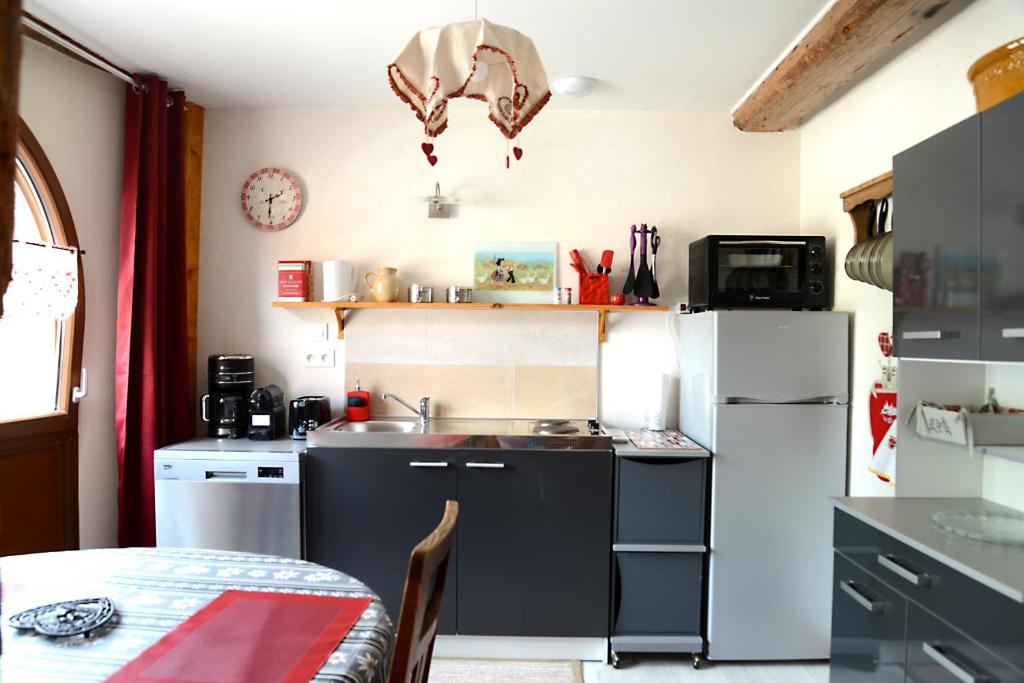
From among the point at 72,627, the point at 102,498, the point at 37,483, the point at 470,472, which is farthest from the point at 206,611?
the point at 102,498

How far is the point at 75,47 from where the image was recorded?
101 inches

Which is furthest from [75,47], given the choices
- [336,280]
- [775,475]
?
[775,475]

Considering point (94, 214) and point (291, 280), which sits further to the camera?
point (291, 280)

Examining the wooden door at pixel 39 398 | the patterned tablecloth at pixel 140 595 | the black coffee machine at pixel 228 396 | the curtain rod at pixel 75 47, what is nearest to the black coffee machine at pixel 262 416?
the black coffee machine at pixel 228 396

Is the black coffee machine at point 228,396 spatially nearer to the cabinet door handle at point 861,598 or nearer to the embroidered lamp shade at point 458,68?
the embroidered lamp shade at point 458,68

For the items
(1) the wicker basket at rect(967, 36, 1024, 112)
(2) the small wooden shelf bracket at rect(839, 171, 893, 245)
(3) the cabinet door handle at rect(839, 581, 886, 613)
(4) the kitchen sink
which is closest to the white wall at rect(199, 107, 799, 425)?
(4) the kitchen sink

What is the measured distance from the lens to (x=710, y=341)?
272cm

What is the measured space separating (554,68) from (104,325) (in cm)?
235

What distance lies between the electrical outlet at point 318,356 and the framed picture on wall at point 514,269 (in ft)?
2.72

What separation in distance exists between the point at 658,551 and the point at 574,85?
214 centimetres

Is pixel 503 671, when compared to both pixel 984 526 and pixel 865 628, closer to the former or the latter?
pixel 865 628

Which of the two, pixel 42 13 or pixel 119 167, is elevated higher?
pixel 42 13

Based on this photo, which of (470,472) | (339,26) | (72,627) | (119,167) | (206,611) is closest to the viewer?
(72,627)

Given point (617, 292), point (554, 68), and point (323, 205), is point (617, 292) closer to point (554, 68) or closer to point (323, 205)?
point (554, 68)
